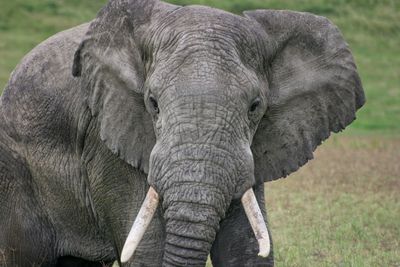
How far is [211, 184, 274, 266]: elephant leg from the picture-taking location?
6.21 metres

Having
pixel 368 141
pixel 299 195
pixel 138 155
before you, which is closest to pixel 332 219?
pixel 299 195

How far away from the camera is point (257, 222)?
5.49 metres

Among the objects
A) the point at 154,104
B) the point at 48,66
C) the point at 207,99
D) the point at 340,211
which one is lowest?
the point at 340,211

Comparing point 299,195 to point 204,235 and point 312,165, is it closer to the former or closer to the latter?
point 312,165

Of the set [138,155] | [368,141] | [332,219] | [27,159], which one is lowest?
[368,141]

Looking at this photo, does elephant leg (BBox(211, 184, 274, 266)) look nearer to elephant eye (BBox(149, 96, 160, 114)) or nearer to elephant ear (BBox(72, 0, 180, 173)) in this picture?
elephant ear (BBox(72, 0, 180, 173))

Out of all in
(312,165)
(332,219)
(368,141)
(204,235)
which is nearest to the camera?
(204,235)

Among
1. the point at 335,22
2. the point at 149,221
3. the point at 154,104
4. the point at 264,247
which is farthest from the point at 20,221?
the point at 335,22

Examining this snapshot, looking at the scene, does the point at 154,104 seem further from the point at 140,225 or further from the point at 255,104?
the point at 140,225

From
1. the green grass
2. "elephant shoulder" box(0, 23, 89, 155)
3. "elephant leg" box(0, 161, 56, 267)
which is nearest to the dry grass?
"elephant leg" box(0, 161, 56, 267)

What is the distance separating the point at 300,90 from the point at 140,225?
57.0 inches

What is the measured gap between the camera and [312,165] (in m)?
16.1

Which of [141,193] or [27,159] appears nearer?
[141,193]

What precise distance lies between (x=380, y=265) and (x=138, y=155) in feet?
10.1
